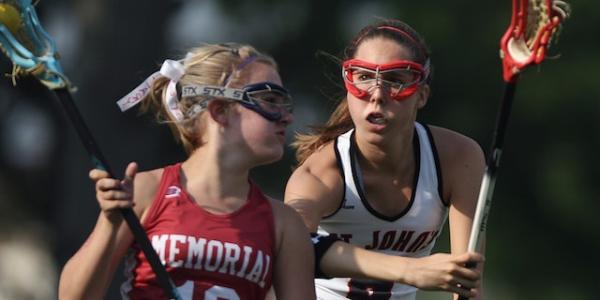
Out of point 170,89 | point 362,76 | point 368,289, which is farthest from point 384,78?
point 368,289

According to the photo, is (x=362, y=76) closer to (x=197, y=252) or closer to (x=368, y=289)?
(x=368, y=289)

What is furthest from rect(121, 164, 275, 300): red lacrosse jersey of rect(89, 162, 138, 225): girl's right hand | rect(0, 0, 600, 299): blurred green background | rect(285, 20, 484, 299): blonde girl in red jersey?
rect(0, 0, 600, 299): blurred green background

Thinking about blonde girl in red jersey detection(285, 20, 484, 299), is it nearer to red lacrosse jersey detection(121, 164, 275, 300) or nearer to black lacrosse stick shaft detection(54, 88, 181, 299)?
red lacrosse jersey detection(121, 164, 275, 300)

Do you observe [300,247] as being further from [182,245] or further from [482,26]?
[482,26]

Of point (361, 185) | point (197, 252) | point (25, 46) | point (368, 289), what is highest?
point (25, 46)

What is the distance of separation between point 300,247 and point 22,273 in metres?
9.76

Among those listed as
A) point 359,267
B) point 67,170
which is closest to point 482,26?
point 67,170

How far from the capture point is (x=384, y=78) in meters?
6.57

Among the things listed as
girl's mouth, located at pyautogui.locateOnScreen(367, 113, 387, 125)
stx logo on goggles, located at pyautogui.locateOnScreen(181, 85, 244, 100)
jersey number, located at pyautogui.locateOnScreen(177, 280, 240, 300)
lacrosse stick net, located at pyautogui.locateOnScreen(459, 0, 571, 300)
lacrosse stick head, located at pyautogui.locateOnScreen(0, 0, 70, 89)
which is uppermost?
lacrosse stick net, located at pyautogui.locateOnScreen(459, 0, 571, 300)

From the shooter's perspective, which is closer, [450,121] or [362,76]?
[362,76]

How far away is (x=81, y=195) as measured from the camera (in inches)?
541

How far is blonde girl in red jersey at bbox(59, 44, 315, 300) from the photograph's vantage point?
19.4 feet

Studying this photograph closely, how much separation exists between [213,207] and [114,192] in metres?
0.48

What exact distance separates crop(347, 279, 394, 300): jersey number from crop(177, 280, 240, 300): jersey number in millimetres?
1164
